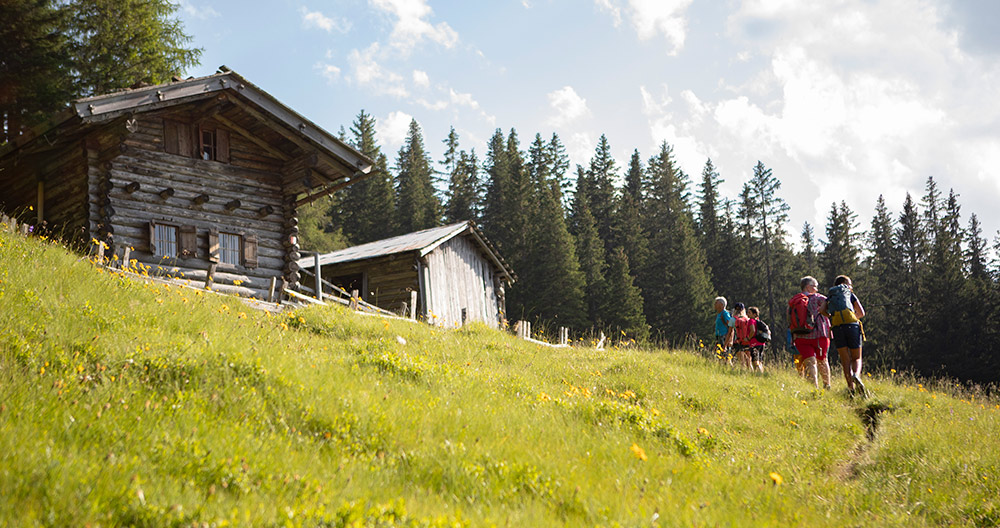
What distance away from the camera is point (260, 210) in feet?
53.4

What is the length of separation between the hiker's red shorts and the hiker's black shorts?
0.87 metres

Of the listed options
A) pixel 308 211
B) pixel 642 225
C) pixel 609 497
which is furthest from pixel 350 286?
pixel 642 225

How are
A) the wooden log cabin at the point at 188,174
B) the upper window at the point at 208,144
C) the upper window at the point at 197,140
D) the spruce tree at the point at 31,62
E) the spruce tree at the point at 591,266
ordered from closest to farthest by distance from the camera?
the wooden log cabin at the point at 188,174, the upper window at the point at 197,140, the upper window at the point at 208,144, the spruce tree at the point at 31,62, the spruce tree at the point at 591,266

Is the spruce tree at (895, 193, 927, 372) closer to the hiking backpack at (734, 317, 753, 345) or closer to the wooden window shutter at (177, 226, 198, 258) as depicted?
the hiking backpack at (734, 317, 753, 345)

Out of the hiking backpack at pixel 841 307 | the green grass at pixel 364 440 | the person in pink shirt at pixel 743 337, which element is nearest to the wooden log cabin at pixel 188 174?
the green grass at pixel 364 440

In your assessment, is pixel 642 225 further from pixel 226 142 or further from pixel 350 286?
pixel 226 142

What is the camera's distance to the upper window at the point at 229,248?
15.5 meters

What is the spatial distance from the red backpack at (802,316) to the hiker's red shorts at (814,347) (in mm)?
257

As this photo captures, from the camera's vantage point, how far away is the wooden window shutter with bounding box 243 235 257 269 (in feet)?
51.6

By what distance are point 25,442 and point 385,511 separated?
7.12 feet

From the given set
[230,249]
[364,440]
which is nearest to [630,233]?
[230,249]

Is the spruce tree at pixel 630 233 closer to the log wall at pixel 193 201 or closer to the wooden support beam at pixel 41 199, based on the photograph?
the log wall at pixel 193 201

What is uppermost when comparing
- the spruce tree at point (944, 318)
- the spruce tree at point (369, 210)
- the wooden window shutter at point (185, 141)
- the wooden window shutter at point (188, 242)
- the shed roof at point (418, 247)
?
the spruce tree at point (369, 210)

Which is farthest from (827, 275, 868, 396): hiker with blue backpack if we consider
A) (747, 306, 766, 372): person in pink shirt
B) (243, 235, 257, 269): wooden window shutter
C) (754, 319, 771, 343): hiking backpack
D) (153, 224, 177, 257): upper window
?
(153, 224, 177, 257): upper window
